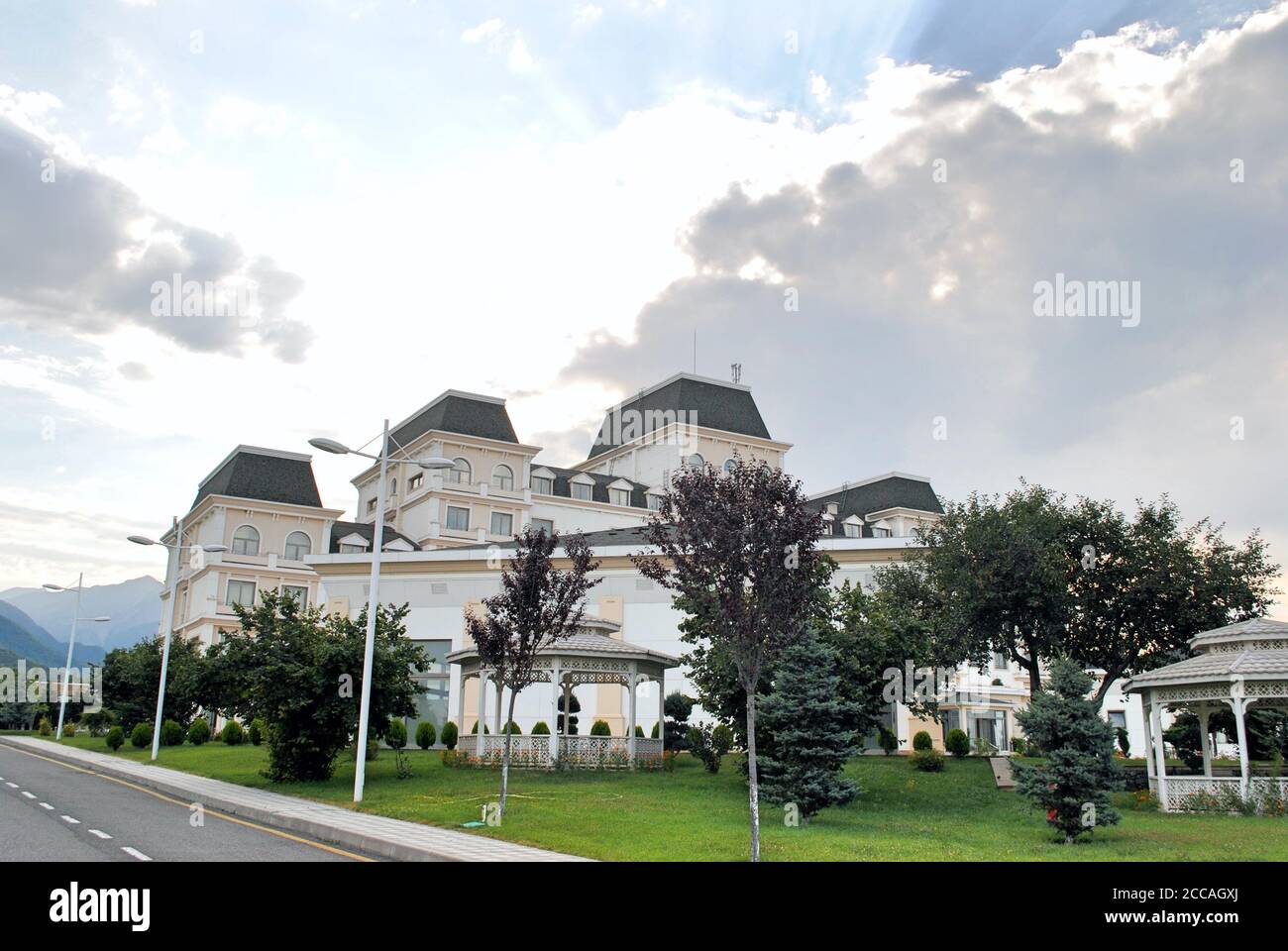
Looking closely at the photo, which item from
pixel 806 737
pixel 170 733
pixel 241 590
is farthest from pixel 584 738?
pixel 241 590

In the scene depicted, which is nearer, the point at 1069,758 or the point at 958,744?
the point at 1069,758

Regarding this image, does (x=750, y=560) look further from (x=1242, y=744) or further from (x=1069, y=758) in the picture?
(x=1242, y=744)

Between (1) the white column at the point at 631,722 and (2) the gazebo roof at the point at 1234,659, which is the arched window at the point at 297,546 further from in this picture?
(2) the gazebo roof at the point at 1234,659

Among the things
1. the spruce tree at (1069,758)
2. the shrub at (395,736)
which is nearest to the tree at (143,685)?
the shrub at (395,736)

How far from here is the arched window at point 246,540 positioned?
72.8 meters

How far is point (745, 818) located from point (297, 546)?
6105 cm

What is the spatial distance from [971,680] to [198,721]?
136 feet

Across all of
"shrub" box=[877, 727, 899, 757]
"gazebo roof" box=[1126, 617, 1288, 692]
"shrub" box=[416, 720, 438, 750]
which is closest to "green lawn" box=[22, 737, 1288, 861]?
"gazebo roof" box=[1126, 617, 1288, 692]

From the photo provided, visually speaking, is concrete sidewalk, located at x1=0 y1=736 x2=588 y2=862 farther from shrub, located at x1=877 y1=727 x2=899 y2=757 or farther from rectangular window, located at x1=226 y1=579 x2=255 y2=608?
rectangular window, located at x1=226 y1=579 x2=255 y2=608

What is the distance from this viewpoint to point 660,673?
35688 mm

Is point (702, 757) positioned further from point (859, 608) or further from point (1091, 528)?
point (1091, 528)

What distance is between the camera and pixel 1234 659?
83.3 ft

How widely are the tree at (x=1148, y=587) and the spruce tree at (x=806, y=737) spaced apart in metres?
16.6
